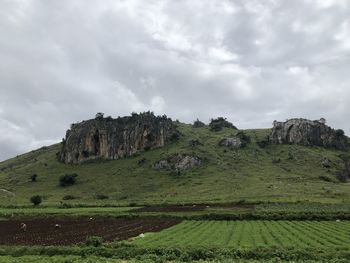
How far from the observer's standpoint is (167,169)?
544ft

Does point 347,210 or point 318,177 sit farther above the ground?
point 318,177

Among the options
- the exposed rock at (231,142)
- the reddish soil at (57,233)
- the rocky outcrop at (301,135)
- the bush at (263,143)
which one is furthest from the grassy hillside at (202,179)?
the reddish soil at (57,233)

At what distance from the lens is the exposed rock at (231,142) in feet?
614

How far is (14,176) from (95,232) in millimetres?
134826

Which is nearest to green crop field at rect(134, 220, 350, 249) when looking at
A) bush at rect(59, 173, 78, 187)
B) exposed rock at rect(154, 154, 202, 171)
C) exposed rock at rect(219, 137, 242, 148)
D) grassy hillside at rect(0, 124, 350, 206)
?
grassy hillside at rect(0, 124, 350, 206)

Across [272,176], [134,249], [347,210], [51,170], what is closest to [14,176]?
[51,170]

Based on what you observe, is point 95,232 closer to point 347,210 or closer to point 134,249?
point 134,249

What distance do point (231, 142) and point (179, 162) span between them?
33543mm

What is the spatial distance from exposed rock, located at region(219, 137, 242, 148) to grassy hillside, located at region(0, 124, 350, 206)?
3935 millimetres

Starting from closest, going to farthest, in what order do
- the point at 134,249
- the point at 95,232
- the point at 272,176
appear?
1. the point at 134,249
2. the point at 95,232
3. the point at 272,176

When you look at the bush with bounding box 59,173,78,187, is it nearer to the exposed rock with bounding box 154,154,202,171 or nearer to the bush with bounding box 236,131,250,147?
the exposed rock with bounding box 154,154,202,171

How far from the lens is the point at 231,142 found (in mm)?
188750

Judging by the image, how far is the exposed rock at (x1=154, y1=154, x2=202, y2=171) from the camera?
166 metres

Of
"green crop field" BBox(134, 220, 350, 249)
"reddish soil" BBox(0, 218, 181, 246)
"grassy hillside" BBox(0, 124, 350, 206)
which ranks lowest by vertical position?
"green crop field" BBox(134, 220, 350, 249)
